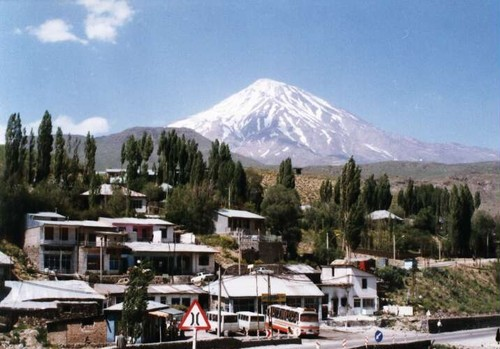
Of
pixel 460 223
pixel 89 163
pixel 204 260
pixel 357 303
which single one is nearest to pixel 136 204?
pixel 89 163

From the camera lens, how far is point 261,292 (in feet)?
137

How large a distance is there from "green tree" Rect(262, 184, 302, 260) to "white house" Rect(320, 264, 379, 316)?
8.72 meters

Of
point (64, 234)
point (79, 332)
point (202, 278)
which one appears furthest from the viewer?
point (64, 234)

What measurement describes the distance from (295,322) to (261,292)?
232 inches

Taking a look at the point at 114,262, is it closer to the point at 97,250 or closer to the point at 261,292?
the point at 97,250

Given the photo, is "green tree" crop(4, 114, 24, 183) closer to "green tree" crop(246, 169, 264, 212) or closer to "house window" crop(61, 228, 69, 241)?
"house window" crop(61, 228, 69, 241)

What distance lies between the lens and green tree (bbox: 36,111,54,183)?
6200 centimetres

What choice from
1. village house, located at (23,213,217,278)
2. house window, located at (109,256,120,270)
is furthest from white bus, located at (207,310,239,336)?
house window, located at (109,256,120,270)

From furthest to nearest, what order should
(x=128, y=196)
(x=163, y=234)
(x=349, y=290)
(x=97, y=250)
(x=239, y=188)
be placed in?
(x=239, y=188) → (x=128, y=196) → (x=163, y=234) → (x=349, y=290) → (x=97, y=250)

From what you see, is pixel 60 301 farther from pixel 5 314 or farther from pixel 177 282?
pixel 177 282

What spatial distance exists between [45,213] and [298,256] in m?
20.8

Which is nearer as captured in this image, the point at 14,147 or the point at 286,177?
the point at 14,147

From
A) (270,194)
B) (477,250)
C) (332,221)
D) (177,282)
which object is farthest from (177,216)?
(477,250)

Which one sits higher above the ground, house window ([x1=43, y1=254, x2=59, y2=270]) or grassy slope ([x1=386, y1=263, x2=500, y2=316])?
house window ([x1=43, y1=254, x2=59, y2=270])
